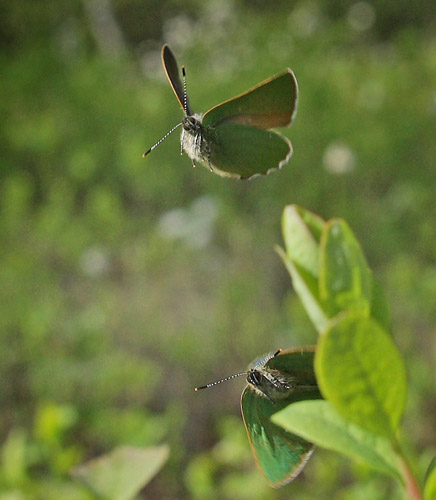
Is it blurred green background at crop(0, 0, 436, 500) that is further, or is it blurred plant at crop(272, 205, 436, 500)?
blurred green background at crop(0, 0, 436, 500)

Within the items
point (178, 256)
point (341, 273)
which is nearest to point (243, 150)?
point (341, 273)

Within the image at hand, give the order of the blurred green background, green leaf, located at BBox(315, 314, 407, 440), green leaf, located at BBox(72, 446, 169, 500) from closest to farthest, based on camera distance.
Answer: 1. green leaf, located at BBox(315, 314, 407, 440)
2. green leaf, located at BBox(72, 446, 169, 500)
3. the blurred green background

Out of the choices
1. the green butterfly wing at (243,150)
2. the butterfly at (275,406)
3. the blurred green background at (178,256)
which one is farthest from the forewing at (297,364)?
the blurred green background at (178,256)

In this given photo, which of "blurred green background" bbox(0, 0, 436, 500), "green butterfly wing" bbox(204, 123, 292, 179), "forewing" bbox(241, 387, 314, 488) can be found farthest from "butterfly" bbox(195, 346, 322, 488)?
"blurred green background" bbox(0, 0, 436, 500)

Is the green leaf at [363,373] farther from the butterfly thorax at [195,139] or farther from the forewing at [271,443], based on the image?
the butterfly thorax at [195,139]

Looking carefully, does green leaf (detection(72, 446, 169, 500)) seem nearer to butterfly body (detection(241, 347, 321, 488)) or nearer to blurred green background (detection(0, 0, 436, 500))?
butterfly body (detection(241, 347, 321, 488))

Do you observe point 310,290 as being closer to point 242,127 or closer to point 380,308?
point 380,308
